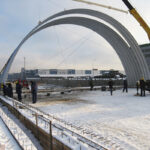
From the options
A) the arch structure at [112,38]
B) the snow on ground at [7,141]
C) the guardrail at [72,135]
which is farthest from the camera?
the arch structure at [112,38]

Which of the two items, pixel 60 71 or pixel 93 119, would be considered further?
pixel 60 71

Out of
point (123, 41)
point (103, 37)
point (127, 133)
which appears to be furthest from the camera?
point (103, 37)

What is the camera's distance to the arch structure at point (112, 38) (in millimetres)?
18047

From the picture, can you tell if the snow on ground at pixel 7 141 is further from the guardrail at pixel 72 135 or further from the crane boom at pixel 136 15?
the crane boom at pixel 136 15

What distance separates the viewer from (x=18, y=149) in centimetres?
479

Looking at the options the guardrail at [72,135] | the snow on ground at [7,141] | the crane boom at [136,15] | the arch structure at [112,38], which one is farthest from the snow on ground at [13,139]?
the crane boom at [136,15]

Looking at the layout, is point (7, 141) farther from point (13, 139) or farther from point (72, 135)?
point (72, 135)

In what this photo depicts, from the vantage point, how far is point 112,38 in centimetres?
2166

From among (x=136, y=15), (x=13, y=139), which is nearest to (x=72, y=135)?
(x=13, y=139)

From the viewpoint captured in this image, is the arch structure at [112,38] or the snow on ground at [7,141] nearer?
the snow on ground at [7,141]

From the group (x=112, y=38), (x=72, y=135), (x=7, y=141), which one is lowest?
(x=7, y=141)

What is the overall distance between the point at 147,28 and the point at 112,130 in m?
16.8

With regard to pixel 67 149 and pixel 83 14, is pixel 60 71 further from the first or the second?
pixel 67 149

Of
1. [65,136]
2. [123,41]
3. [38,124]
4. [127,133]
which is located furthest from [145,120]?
[123,41]
